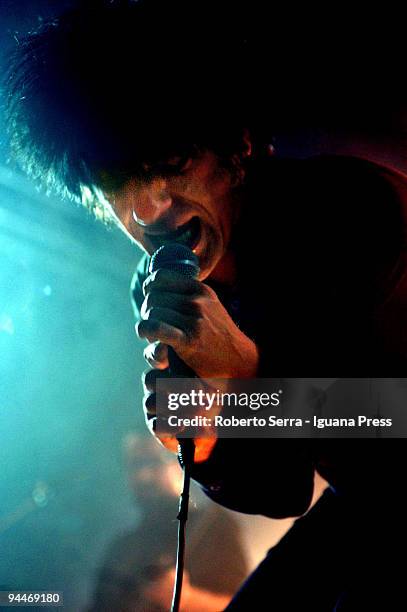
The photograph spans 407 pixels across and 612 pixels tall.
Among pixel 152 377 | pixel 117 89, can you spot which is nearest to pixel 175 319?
pixel 152 377

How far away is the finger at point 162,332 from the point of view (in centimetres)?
68

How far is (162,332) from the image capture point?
680mm

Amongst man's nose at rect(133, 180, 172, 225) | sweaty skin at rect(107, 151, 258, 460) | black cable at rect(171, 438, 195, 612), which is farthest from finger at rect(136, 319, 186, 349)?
man's nose at rect(133, 180, 172, 225)

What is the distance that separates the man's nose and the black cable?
49 centimetres

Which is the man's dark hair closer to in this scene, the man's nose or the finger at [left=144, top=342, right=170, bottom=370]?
the man's nose

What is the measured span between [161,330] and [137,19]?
0.89 meters

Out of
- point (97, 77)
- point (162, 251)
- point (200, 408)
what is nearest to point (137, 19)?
Result: point (97, 77)

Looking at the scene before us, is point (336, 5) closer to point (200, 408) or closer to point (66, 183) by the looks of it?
point (66, 183)

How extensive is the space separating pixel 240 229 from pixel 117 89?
0.48 meters

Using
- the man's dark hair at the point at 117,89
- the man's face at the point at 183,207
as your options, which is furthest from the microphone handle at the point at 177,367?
the man's dark hair at the point at 117,89

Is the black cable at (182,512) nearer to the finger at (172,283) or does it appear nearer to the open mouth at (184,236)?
the finger at (172,283)

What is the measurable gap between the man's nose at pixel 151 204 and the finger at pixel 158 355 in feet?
1.04

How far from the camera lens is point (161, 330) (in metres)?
0.68

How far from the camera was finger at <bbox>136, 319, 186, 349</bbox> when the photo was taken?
2.23ft
